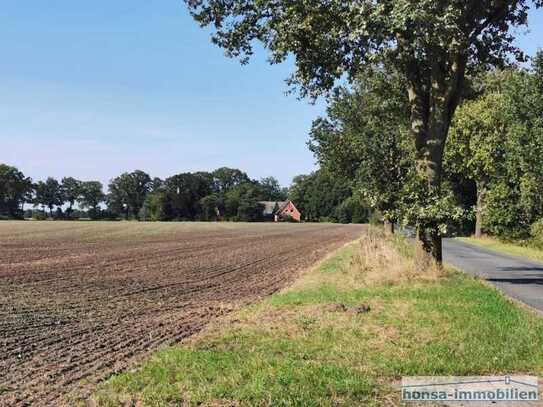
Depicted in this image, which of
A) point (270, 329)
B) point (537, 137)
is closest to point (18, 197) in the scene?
point (537, 137)

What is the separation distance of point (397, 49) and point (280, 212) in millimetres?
144750

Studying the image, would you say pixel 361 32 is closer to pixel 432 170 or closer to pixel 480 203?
pixel 432 170

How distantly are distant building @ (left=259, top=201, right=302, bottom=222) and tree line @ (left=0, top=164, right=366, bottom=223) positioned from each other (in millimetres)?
1981

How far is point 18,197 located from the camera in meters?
161

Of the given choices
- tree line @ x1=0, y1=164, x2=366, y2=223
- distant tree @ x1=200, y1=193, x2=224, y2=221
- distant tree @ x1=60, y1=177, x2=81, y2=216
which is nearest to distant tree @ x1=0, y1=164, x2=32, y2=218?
tree line @ x1=0, y1=164, x2=366, y2=223

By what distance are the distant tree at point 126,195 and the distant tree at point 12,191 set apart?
25.2 metres

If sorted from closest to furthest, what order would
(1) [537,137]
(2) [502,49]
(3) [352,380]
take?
(3) [352,380], (2) [502,49], (1) [537,137]

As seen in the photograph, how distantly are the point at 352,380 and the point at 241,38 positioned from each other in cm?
1214

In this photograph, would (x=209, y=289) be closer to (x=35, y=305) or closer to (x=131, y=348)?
(x=35, y=305)

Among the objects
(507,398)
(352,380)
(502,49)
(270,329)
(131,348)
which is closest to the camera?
(507,398)

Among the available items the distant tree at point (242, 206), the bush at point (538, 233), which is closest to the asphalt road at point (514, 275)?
the bush at point (538, 233)

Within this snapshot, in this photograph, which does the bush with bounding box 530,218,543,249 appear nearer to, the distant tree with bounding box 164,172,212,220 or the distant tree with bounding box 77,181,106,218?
the distant tree with bounding box 164,172,212,220

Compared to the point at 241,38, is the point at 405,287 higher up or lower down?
lower down

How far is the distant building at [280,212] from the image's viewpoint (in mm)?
154875
